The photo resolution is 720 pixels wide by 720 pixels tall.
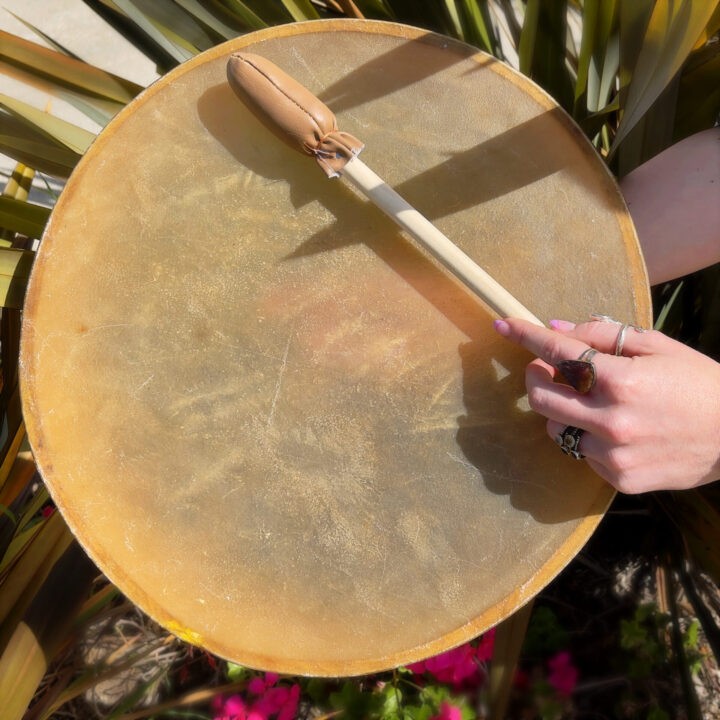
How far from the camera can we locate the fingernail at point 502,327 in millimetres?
771

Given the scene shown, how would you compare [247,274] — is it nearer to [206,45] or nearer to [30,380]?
[30,380]

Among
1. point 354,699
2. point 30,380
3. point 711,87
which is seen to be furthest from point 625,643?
point 30,380

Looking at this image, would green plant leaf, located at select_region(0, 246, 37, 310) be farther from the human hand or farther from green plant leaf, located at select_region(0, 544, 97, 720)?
the human hand

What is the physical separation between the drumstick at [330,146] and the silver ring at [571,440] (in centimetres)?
13

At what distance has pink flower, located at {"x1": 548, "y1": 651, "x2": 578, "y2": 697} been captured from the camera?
132cm

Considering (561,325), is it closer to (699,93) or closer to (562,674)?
(699,93)

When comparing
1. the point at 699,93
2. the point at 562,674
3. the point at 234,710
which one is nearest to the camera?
the point at 699,93

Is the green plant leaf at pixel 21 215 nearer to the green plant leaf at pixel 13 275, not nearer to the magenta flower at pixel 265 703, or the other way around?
the green plant leaf at pixel 13 275

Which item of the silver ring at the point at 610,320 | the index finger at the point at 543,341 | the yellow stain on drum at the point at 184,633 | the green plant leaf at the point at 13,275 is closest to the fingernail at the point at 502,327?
the index finger at the point at 543,341

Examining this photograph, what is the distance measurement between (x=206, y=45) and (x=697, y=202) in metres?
0.90

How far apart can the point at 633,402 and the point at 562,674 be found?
845 millimetres

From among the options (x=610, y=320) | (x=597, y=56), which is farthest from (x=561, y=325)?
(x=597, y=56)

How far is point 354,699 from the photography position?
1.22m

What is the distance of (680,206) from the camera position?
3.11 feet
